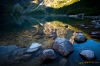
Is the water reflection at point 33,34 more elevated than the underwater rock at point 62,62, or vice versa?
the water reflection at point 33,34

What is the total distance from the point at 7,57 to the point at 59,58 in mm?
6622

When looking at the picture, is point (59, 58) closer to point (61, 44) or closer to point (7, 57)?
point (61, 44)

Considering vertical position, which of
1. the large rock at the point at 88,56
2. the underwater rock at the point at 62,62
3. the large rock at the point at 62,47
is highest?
the large rock at the point at 62,47

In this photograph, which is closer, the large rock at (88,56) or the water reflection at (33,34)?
the large rock at (88,56)

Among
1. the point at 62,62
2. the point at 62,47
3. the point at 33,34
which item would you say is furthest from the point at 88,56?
the point at 33,34

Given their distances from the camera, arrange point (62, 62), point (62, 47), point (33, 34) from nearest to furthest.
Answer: point (62, 62)
point (62, 47)
point (33, 34)

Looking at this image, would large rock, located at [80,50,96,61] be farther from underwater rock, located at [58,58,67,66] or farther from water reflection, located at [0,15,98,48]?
water reflection, located at [0,15,98,48]

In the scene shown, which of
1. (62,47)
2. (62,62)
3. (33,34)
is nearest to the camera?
(62,62)

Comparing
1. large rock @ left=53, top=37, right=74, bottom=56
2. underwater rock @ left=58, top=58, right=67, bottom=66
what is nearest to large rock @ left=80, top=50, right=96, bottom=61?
large rock @ left=53, top=37, right=74, bottom=56

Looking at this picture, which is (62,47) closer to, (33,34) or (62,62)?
(62,62)

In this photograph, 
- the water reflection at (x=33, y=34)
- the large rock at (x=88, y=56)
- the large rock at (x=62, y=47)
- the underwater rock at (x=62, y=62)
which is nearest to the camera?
the underwater rock at (x=62, y=62)

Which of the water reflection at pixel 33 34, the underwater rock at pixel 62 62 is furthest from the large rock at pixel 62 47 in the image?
the water reflection at pixel 33 34

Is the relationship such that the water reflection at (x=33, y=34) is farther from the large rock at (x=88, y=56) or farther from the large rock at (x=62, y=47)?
the large rock at (x=88, y=56)

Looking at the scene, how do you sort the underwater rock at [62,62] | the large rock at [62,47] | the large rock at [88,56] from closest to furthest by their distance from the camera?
the underwater rock at [62,62] → the large rock at [88,56] → the large rock at [62,47]
